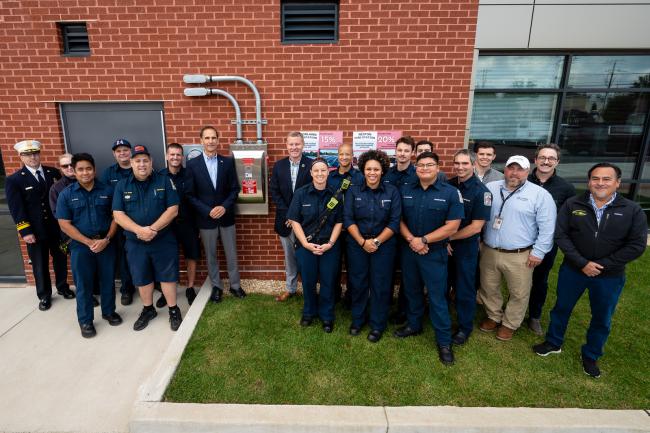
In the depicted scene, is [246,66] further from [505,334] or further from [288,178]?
[505,334]

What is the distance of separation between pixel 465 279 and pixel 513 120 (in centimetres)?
354

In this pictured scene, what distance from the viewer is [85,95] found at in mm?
4449

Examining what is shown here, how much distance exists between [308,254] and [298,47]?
2.53 meters

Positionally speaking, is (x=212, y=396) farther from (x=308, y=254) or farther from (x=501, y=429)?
(x=501, y=429)

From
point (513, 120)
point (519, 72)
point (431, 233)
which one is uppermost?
point (519, 72)

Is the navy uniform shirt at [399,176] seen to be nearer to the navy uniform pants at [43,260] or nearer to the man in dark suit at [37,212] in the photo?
the man in dark suit at [37,212]

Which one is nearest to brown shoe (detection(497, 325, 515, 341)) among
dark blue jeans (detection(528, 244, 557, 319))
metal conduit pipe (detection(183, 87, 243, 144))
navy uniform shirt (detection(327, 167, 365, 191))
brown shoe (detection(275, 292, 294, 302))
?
dark blue jeans (detection(528, 244, 557, 319))

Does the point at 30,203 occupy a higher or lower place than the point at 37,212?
higher

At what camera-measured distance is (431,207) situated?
125 inches

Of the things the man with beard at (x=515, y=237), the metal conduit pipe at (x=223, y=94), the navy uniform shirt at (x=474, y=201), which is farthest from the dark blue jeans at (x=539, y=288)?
the metal conduit pipe at (x=223, y=94)

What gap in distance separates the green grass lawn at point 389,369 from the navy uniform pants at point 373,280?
0.22 meters

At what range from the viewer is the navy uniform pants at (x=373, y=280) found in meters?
3.43

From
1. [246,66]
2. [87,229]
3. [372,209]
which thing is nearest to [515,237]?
[372,209]

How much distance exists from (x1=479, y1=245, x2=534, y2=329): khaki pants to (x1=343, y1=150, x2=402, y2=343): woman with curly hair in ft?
3.33
